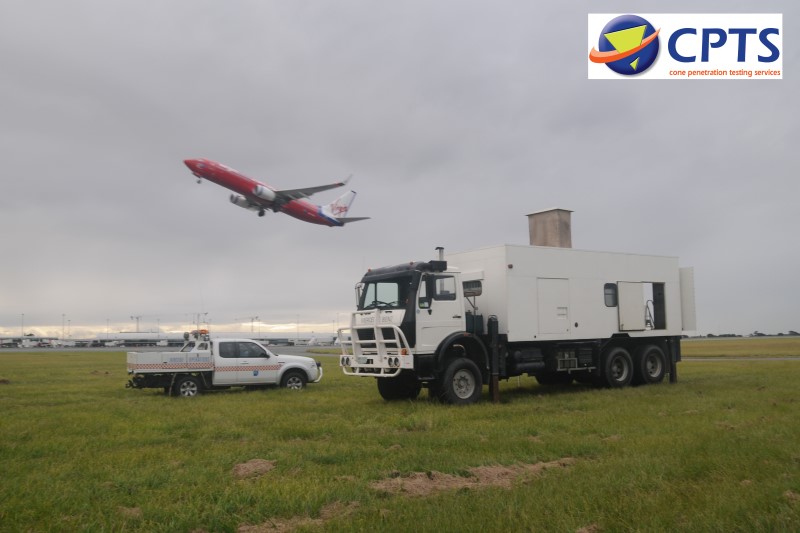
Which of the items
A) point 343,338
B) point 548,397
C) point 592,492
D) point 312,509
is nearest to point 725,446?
point 592,492

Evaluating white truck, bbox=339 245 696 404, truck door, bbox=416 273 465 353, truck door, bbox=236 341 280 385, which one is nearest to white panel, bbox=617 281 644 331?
white truck, bbox=339 245 696 404

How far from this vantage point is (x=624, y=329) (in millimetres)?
18016

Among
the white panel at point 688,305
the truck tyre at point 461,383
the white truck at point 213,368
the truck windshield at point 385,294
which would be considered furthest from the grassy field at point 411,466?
the white panel at point 688,305

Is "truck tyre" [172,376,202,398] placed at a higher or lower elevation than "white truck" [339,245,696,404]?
lower

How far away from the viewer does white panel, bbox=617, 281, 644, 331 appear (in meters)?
18.0

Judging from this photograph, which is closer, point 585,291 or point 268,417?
point 268,417

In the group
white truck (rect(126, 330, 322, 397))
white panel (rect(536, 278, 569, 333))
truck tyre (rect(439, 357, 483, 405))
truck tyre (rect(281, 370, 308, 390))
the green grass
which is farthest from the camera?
the green grass

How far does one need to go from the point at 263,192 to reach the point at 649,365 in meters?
26.9

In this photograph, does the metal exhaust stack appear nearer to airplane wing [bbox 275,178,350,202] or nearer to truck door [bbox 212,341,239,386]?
truck door [bbox 212,341,239,386]

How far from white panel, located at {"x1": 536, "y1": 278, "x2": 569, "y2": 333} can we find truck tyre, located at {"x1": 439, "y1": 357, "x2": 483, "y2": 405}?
2.24m

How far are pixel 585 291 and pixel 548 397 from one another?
118 inches

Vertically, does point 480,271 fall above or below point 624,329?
above

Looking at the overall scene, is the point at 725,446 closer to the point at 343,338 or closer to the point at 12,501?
the point at 12,501

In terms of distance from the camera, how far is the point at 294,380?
19859 millimetres
